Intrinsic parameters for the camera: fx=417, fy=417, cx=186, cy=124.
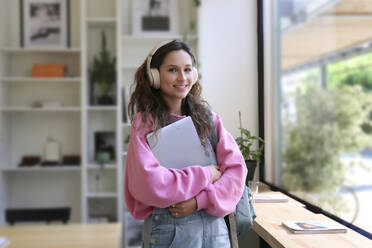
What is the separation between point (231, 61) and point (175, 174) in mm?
2100

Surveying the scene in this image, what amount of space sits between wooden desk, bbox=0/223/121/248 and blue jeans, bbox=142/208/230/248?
103 cm

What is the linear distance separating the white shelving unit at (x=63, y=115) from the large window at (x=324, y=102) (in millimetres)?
1158

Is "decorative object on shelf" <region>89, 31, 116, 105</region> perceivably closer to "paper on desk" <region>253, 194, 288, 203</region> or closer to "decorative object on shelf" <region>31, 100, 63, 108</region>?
"decorative object on shelf" <region>31, 100, 63, 108</region>

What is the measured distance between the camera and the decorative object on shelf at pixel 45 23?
3896 millimetres

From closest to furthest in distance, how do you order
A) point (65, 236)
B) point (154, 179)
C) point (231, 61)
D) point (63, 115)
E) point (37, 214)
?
point (154, 179) → point (65, 236) → point (231, 61) → point (37, 214) → point (63, 115)

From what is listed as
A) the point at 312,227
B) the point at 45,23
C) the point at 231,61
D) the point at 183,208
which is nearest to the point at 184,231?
the point at 183,208

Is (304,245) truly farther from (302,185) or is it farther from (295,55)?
(295,55)

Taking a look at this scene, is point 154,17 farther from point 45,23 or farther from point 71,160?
point 71,160

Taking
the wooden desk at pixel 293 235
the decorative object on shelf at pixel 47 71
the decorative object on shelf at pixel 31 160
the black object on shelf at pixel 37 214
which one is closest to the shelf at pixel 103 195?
the black object on shelf at pixel 37 214

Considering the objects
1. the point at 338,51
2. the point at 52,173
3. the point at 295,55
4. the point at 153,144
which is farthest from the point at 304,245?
the point at 52,173

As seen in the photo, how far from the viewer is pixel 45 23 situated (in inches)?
154

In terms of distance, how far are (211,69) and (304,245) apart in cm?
206

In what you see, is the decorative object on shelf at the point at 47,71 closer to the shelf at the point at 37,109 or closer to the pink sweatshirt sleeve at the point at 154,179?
the shelf at the point at 37,109

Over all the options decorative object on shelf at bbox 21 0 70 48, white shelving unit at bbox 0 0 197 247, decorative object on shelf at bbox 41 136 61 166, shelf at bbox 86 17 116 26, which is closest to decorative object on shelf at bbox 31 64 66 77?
white shelving unit at bbox 0 0 197 247
